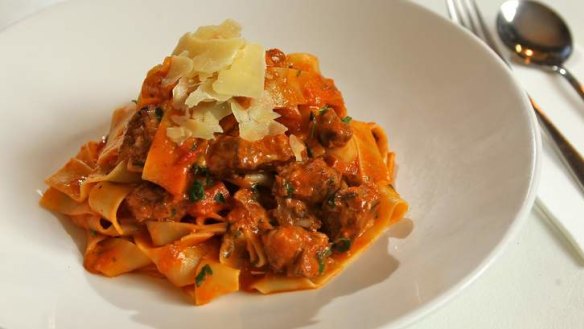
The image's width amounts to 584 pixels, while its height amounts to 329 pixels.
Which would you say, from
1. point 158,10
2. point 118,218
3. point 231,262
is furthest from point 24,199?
point 158,10

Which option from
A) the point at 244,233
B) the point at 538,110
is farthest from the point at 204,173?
the point at 538,110

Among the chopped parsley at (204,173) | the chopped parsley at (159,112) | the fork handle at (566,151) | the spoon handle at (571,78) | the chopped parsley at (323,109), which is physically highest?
the chopped parsley at (159,112)

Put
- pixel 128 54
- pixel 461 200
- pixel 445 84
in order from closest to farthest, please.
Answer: pixel 461 200, pixel 445 84, pixel 128 54

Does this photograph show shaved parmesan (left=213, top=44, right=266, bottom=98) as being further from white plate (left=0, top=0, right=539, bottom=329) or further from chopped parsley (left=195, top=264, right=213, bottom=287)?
white plate (left=0, top=0, right=539, bottom=329)

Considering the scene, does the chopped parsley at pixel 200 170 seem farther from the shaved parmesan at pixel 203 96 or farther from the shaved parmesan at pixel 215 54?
the shaved parmesan at pixel 215 54

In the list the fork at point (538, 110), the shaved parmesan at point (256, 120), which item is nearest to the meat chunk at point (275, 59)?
the shaved parmesan at point (256, 120)

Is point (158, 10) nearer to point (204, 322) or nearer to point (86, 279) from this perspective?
point (86, 279)
